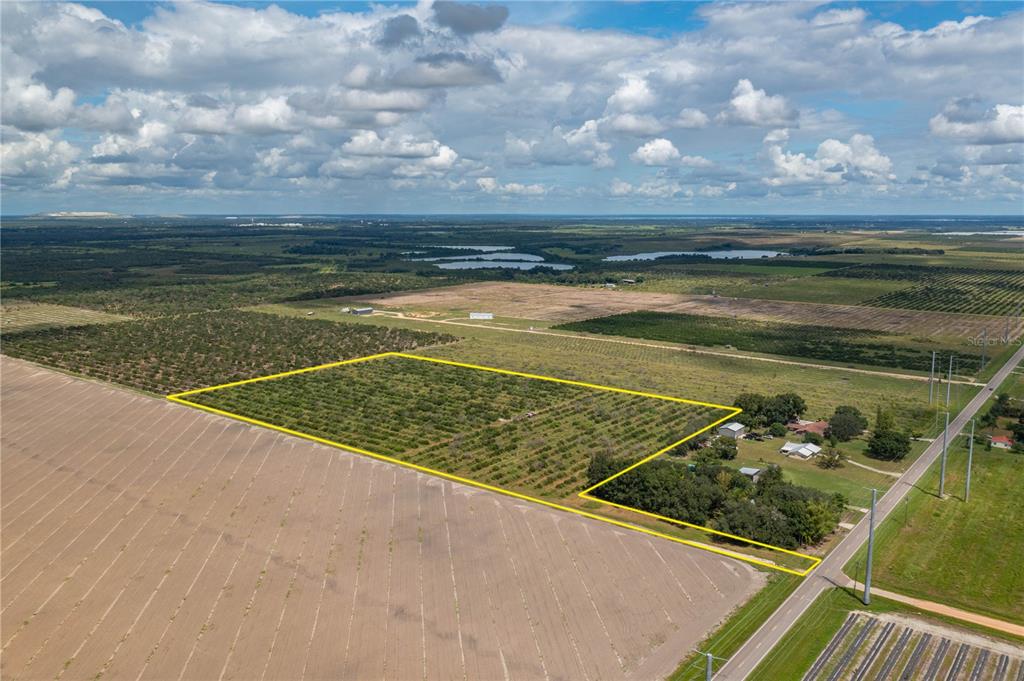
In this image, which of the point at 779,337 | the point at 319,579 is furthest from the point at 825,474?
the point at 779,337

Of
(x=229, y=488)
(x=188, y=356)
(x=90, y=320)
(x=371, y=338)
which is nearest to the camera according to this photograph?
(x=229, y=488)

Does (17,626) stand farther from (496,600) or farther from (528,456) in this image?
(528,456)

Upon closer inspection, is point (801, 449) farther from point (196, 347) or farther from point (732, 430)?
point (196, 347)

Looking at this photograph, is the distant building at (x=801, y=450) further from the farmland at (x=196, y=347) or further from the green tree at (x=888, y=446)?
the farmland at (x=196, y=347)

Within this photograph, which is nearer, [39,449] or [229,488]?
[229,488]

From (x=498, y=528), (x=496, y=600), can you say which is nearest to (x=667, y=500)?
(x=498, y=528)

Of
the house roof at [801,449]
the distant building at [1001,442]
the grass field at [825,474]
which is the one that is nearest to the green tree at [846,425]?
Result: the grass field at [825,474]
